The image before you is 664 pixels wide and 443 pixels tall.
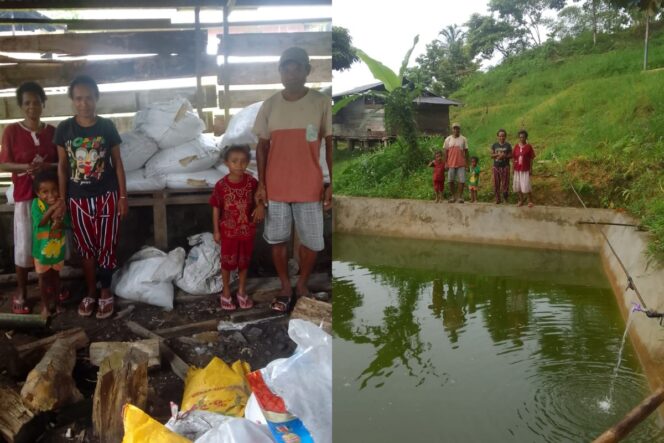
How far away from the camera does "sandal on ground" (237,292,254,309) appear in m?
2.21

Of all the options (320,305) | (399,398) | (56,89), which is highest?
(56,89)

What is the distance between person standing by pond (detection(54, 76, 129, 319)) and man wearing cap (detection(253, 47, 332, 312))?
75cm

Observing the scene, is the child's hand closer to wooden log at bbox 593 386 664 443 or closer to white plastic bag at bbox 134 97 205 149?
white plastic bag at bbox 134 97 205 149

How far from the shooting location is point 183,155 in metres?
2.56

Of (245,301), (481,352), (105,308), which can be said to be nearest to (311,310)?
(245,301)

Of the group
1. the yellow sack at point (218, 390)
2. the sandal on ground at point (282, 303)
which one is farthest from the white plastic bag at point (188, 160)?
the yellow sack at point (218, 390)

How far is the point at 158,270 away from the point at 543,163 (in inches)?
252

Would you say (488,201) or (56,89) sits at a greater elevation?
(56,89)

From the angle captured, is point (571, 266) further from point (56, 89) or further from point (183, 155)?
point (56, 89)

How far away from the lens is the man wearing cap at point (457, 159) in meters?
7.25

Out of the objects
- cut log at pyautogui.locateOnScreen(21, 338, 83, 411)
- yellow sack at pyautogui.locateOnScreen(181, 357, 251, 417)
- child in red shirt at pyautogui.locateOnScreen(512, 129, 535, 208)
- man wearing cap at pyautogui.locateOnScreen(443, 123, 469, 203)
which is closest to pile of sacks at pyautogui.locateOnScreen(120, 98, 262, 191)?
cut log at pyautogui.locateOnScreen(21, 338, 83, 411)

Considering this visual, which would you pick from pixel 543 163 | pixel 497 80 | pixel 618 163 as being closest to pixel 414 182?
pixel 543 163

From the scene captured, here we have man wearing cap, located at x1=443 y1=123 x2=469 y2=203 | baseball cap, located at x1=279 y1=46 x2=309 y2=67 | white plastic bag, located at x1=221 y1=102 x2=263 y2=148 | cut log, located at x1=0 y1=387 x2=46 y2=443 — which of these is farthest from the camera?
man wearing cap, located at x1=443 y1=123 x2=469 y2=203

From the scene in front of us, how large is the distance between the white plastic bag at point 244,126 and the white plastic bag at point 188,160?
0.39 metres
